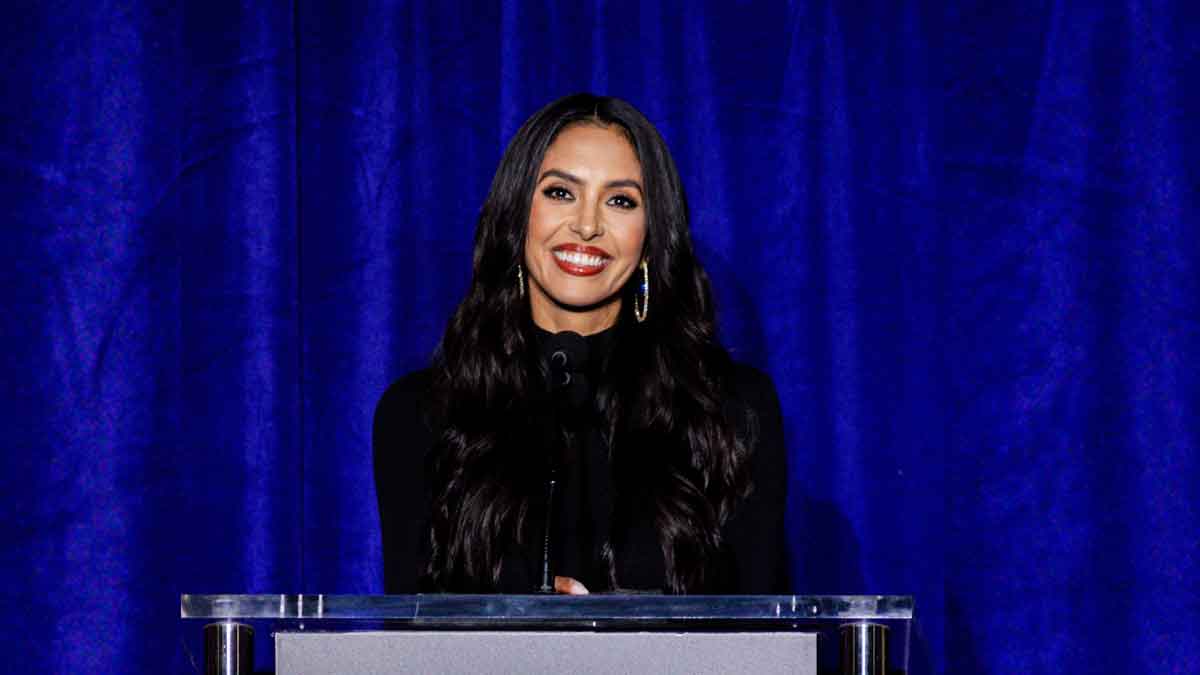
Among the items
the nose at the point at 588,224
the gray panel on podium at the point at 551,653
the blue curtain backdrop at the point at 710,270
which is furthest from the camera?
the blue curtain backdrop at the point at 710,270

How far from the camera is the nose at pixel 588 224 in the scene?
6.77 ft

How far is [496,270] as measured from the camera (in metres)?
2.16

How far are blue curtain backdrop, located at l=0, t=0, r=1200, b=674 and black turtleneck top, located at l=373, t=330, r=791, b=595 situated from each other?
0.48m

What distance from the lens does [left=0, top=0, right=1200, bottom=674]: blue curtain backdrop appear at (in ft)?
8.33

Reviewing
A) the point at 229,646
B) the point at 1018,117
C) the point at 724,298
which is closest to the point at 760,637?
the point at 229,646

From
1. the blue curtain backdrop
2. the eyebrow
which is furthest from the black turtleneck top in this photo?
the blue curtain backdrop

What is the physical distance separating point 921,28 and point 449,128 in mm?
860

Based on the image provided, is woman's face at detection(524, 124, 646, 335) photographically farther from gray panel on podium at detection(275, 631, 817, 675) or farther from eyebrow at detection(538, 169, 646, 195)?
gray panel on podium at detection(275, 631, 817, 675)

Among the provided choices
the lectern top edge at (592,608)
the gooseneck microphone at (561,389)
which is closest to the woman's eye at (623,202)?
the gooseneck microphone at (561,389)

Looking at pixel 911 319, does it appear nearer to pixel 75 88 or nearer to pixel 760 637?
pixel 75 88

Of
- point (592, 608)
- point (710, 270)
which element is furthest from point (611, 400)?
point (592, 608)

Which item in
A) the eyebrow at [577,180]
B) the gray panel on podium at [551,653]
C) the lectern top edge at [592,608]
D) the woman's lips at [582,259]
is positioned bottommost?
the gray panel on podium at [551,653]

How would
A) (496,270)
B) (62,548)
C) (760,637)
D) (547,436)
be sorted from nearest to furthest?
(760,637) → (547,436) → (496,270) → (62,548)

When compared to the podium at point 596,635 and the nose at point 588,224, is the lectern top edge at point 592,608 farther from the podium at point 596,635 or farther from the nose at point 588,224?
the nose at point 588,224
